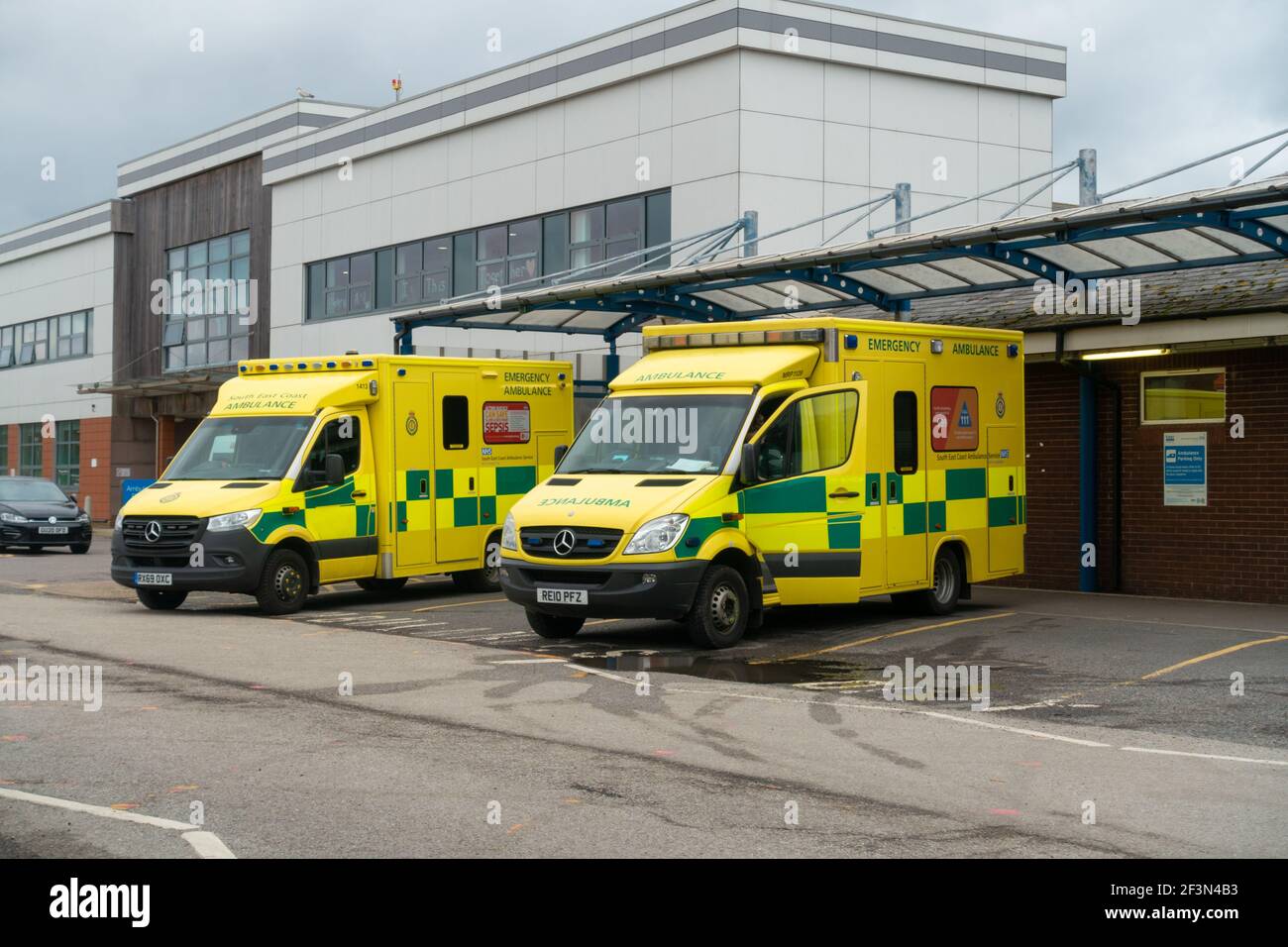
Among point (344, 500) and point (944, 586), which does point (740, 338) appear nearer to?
point (944, 586)

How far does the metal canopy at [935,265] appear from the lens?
564 inches

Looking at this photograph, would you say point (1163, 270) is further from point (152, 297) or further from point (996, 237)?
point (152, 297)

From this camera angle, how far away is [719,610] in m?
13.5

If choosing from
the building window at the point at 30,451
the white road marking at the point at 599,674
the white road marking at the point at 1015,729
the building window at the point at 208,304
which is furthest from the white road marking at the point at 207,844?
the building window at the point at 30,451

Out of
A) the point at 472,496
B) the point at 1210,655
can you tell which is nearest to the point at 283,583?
the point at 472,496

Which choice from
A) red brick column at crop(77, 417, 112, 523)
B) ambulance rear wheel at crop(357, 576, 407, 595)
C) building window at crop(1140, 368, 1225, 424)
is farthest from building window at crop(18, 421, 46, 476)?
building window at crop(1140, 368, 1225, 424)

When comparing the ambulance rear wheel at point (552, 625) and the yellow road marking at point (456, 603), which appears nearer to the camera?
the ambulance rear wheel at point (552, 625)

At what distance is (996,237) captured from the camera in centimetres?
1553

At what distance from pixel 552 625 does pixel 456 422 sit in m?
5.08

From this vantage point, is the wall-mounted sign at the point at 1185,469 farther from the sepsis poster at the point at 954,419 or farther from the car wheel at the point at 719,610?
the car wheel at the point at 719,610

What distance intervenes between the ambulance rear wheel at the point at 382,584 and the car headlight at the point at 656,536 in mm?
7216

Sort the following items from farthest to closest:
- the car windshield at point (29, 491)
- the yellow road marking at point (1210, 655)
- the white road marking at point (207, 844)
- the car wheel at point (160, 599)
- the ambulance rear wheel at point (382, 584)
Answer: the car windshield at point (29, 491)
the ambulance rear wheel at point (382, 584)
the car wheel at point (160, 599)
the yellow road marking at point (1210, 655)
the white road marking at point (207, 844)
